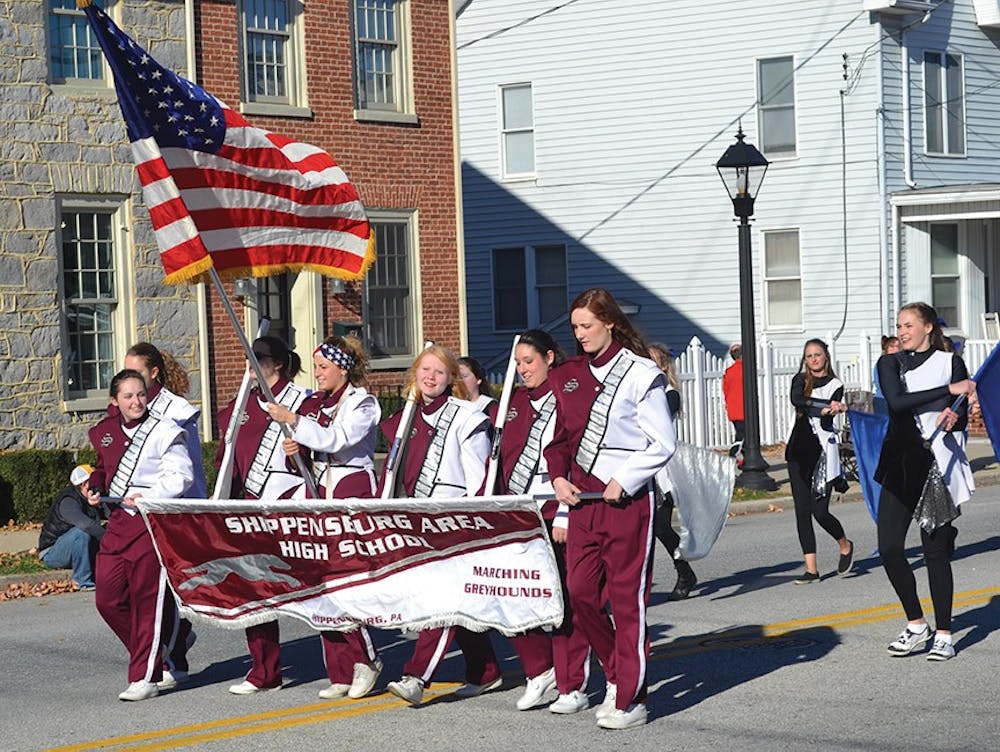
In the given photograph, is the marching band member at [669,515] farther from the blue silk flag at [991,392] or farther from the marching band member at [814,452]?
the blue silk flag at [991,392]

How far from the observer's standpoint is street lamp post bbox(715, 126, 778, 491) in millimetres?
19969

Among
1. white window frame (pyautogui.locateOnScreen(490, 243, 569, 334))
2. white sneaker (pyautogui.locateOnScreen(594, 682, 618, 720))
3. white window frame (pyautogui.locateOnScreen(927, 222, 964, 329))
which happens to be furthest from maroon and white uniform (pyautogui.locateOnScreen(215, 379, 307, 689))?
white window frame (pyautogui.locateOnScreen(490, 243, 569, 334))

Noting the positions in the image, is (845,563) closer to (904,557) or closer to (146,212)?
(904,557)

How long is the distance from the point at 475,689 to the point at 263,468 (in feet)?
5.51

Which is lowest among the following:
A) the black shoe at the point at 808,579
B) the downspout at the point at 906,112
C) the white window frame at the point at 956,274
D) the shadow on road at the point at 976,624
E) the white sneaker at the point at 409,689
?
the black shoe at the point at 808,579

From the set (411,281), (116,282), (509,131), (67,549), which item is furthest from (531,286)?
(67,549)

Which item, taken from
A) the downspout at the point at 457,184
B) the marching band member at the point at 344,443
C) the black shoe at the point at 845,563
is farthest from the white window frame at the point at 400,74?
the marching band member at the point at 344,443

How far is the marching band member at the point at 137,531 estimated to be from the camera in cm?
905

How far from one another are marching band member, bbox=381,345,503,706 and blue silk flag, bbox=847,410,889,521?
2.81 meters

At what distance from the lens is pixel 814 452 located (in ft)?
42.6

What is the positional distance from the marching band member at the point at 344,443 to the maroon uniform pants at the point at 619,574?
4.71 feet

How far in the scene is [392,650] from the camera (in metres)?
10.4

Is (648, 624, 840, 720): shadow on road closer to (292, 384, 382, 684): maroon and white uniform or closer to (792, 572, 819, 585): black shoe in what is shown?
(292, 384, 382, 684): maroon and white uniform

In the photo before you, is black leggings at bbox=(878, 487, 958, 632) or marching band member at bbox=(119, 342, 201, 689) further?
black leggings at bbox=(878, 487, 958, 632)
